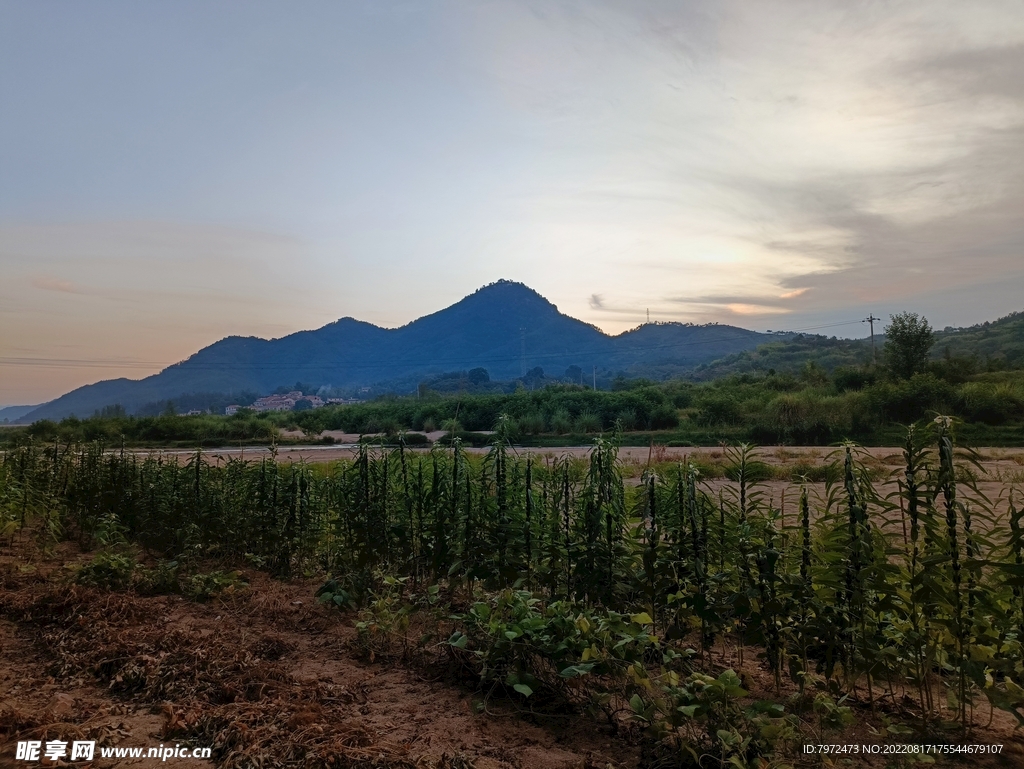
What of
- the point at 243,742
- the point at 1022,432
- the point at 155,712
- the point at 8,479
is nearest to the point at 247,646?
the point at 155,712

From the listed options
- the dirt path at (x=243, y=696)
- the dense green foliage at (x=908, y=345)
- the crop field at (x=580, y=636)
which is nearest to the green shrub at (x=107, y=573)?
the crop field at (x=580, y=636)

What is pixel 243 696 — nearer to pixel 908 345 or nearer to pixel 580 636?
pixel 580 636

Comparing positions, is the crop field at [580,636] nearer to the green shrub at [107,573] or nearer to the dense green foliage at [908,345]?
the green shrub at [107,573]

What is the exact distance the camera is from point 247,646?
3844mm

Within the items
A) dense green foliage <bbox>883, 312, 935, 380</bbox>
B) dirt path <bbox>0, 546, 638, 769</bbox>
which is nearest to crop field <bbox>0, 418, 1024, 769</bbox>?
dirt path <bbox>0, 546, 638, 769</bbox>

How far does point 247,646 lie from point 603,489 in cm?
244

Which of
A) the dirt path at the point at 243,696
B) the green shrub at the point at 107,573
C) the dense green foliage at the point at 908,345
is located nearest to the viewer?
the dirt path at the point at 243,696

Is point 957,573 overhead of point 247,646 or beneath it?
overhead

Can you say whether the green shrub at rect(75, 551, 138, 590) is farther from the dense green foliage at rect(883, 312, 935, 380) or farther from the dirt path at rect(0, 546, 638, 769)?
the dense green foliage at rect(883, 312, 935, 380)

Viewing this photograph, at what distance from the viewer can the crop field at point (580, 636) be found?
2.69m

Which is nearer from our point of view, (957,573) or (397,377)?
(957,573)

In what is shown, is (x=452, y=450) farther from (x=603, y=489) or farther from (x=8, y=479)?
(x=8, y=479)

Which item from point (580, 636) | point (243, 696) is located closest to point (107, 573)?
point (243, 696)

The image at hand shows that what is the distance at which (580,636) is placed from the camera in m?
3.04
